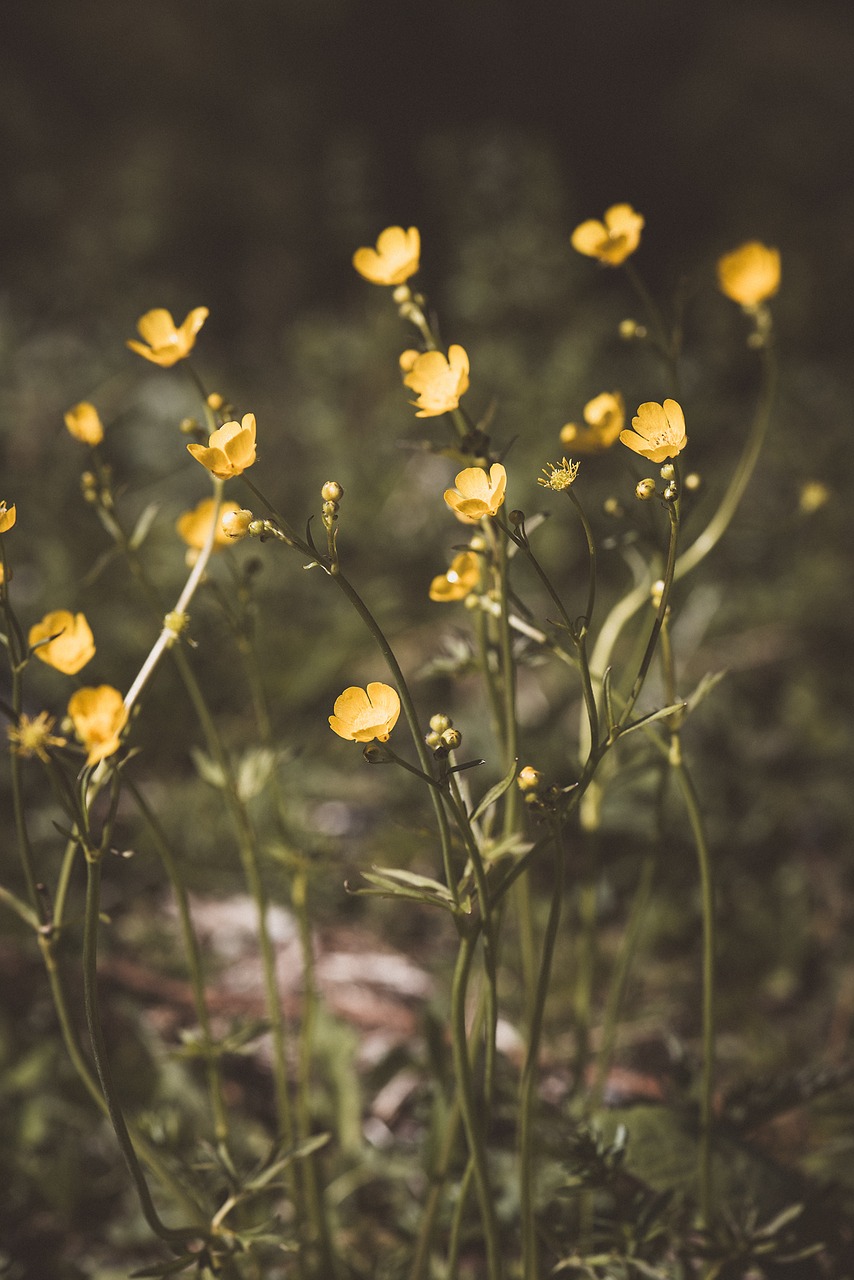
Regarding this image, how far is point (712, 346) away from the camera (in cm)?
362

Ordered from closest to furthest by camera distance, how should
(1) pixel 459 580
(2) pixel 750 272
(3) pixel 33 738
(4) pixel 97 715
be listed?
(3) pixel 33 738 < (4) pixel 97 715 < (1) pixel 459 580 < (2) pixel 750 272

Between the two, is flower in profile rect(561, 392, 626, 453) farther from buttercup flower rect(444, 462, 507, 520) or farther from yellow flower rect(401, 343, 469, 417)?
buttercup flower rect(444, 462, 507, 520)

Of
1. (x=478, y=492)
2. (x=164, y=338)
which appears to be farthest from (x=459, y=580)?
(x=164, y=338)

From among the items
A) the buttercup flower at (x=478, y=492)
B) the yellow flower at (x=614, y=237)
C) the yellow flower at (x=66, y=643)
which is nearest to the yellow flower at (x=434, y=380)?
the buttercup flower at (x=478, y=492)

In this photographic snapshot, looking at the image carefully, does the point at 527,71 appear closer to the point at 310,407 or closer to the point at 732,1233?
the point at 310,407

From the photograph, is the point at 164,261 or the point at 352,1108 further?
the point at 164,261

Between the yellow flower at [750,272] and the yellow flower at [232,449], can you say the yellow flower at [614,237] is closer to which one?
the yellow flower at [750,272]

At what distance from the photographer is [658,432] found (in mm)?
945

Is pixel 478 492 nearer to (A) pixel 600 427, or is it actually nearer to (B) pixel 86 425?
(A) pixel 600 427

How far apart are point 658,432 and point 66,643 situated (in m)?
0.63

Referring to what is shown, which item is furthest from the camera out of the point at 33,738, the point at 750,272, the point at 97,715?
the point at 750,272

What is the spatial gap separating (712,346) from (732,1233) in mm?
3014

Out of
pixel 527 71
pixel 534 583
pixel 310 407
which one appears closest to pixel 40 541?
pixel 310 407

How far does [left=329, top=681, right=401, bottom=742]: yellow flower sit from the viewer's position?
3.08 feet
